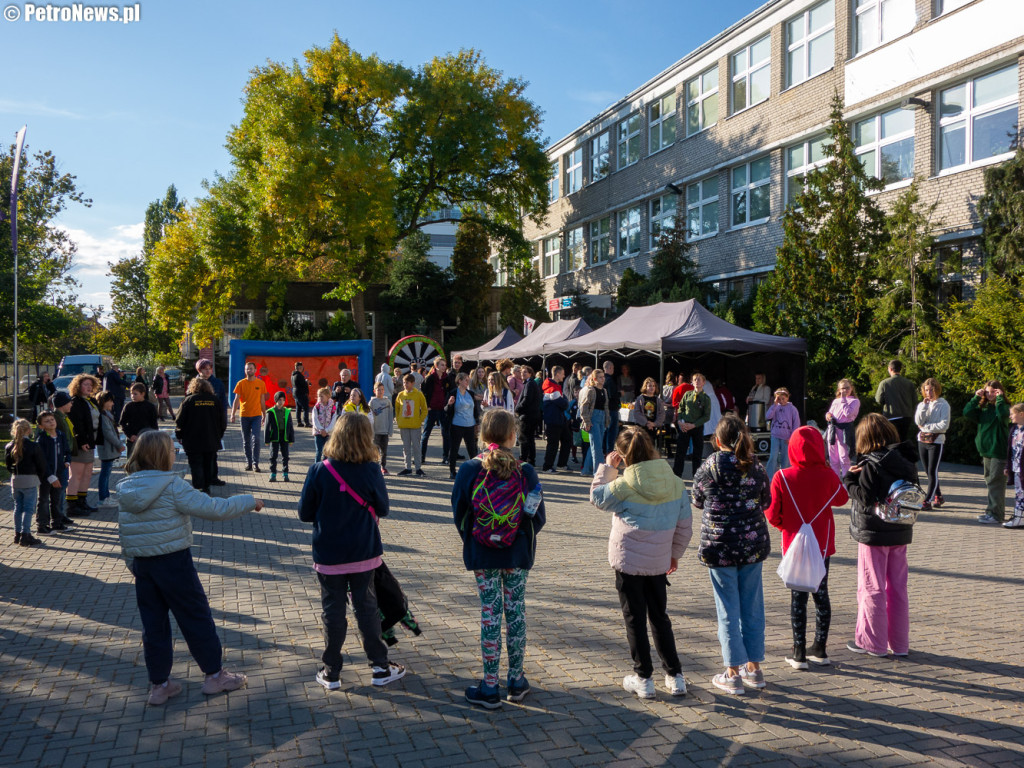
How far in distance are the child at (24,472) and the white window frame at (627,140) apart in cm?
2719

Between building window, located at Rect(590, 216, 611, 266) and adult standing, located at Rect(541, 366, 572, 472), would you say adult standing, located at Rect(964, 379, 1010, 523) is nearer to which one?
adult standing, located at Rect(541, 366, 572, 472)

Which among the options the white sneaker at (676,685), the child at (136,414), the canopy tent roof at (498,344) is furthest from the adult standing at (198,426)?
the canopy tent roof at (498,344)

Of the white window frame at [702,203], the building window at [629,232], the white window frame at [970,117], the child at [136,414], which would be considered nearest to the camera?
the child at [136,414]

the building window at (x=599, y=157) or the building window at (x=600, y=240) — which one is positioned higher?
the building window at (x=599, y=157)

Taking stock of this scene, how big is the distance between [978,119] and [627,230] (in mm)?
17133

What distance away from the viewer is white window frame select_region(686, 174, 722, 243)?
89.1 feet

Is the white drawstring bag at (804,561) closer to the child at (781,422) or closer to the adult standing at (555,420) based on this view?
the child at (781,422)

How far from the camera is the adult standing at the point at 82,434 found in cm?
1037

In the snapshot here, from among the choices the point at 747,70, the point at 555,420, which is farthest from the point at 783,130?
the point at 555,420

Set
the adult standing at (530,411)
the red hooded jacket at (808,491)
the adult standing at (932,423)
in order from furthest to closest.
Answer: the adult standing at (530,411), the adult standing at (932,423), the red hooded jacket at (808,491)

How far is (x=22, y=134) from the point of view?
1738 cm

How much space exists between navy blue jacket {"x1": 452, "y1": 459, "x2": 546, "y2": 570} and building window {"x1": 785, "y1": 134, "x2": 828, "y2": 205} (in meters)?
20.1

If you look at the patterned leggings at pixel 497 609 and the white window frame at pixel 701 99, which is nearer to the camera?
the patterned leggings at pixel 497 609

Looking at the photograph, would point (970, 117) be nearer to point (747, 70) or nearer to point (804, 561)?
point (747, 70)
